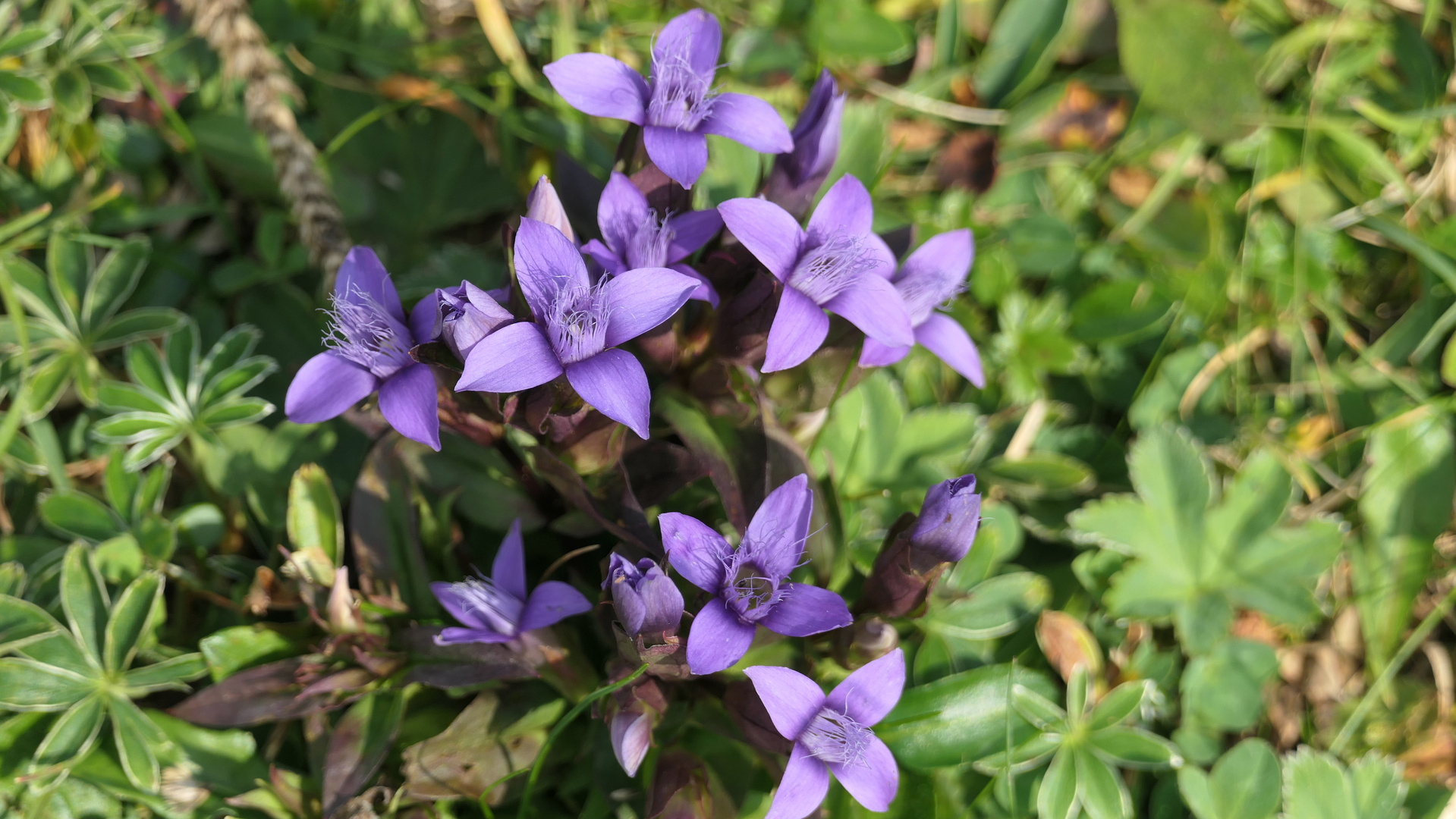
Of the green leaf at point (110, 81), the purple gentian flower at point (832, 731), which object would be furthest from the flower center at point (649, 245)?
the green leaf at point (110, 81)

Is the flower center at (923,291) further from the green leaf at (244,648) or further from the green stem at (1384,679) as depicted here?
the green stem at (1384,679)

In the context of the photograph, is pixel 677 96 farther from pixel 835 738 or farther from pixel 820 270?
pixel 835 738

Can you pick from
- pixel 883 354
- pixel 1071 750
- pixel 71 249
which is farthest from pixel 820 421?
pixel 71 249

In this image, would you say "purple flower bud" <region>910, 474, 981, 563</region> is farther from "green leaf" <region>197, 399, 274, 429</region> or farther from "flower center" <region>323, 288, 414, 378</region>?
"green leaf" <region>197, 399, 274, 429</region>

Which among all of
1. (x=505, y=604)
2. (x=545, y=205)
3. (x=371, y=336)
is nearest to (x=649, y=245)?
(x=545, y=205)

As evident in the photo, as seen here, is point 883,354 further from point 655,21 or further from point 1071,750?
point 655,21

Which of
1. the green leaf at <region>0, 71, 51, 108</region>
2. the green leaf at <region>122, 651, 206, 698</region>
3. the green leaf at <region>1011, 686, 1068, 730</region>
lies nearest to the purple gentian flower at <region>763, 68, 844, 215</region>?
the green leaf at <region>1011, 686, 1068, 730</region>
